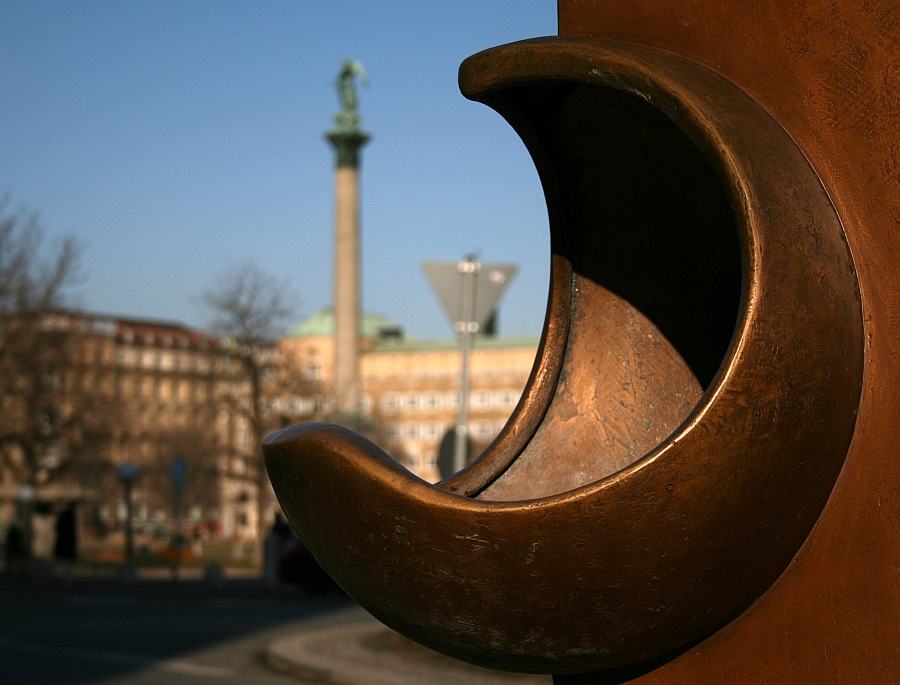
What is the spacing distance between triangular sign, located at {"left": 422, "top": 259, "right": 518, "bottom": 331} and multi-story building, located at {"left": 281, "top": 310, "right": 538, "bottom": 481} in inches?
2790

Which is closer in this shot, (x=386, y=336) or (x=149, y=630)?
(x=149, y=630)

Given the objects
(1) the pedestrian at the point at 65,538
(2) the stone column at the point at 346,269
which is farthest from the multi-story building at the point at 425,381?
(1) the pedestrian at the point at 65,538

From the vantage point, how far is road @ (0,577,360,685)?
1120 centimetres

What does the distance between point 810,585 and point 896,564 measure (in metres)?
0.15

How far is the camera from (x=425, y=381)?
284ft

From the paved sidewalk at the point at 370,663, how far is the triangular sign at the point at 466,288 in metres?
2.96

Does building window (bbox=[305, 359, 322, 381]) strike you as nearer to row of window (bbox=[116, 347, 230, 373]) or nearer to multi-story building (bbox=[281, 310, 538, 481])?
multi-story building (bbox=[281, 310, 538, 481])

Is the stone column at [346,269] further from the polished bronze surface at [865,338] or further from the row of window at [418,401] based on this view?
the polished bronze surface at [865,338]

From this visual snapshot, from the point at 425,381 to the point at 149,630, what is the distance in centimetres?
7104

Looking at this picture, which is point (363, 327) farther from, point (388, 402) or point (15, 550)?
point (15, 550)

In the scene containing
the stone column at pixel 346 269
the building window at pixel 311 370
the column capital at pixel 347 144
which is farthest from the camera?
the column capital at pixel 347 144

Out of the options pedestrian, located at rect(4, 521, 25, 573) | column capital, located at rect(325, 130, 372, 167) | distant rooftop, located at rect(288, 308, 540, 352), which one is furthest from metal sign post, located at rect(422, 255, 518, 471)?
distant rooftop, located at rect(288, 308, 540, 352)

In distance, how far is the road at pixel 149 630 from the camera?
11.2 metres

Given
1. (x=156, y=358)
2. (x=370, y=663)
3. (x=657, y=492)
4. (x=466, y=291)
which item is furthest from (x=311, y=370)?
(x=156, y=358)
